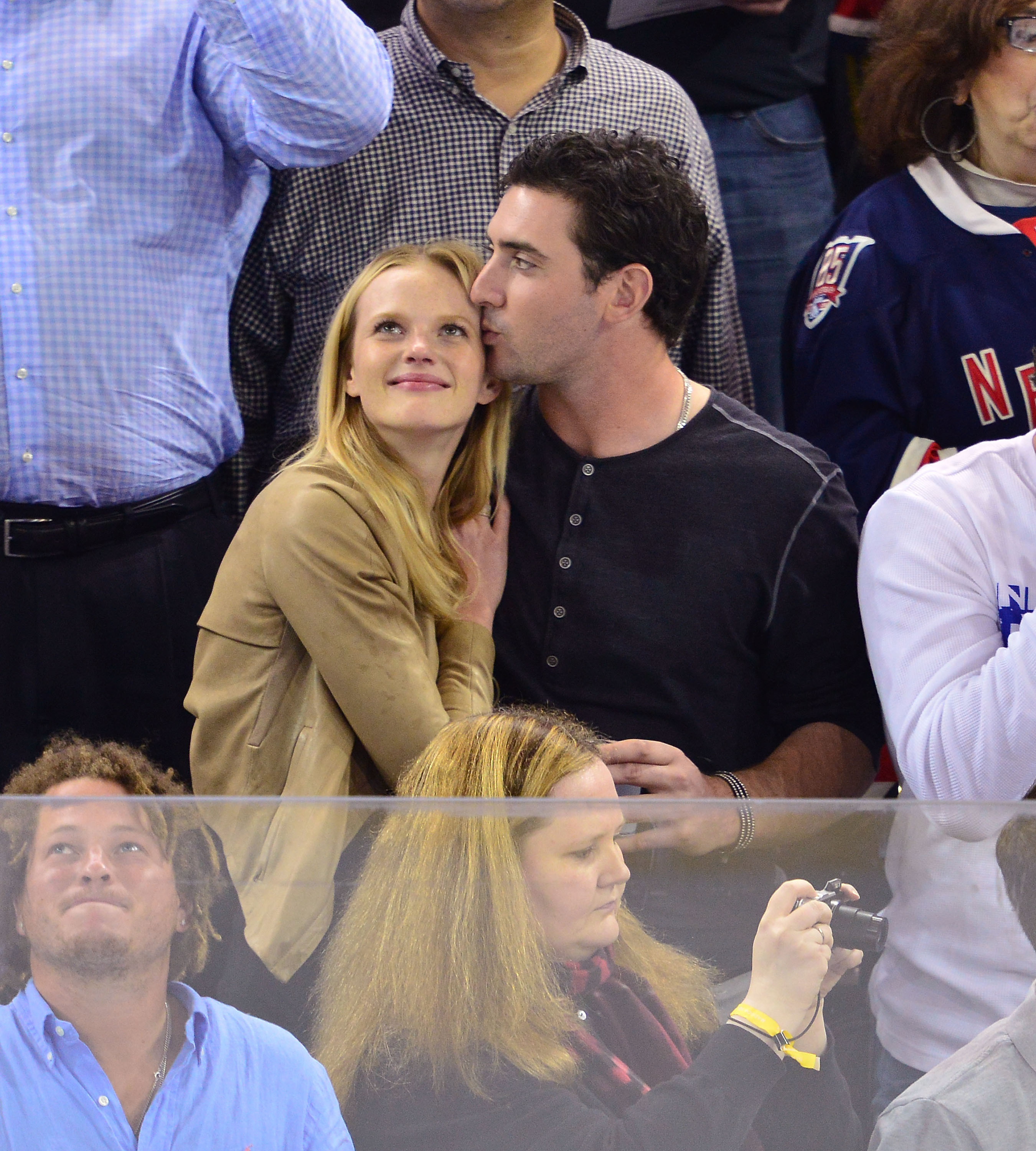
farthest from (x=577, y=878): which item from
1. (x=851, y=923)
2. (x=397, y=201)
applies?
(x=397, y=201)

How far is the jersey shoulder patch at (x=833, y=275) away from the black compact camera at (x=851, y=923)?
1.13 meters

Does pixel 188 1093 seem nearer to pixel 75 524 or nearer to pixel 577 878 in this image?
pixel 577 878

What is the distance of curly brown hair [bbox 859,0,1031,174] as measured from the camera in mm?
1971

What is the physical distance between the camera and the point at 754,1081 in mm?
1060

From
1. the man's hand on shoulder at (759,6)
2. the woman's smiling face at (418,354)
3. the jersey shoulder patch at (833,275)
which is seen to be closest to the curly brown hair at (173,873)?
the woman's smiling face at (418,354)

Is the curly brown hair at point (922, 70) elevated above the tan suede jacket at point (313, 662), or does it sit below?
above

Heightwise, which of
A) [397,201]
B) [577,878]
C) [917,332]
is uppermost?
[397,201]

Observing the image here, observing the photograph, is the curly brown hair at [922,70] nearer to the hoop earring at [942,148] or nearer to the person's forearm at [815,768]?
the hoop earring at [942,148]

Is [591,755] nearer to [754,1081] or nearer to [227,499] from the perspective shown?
[754,1081]

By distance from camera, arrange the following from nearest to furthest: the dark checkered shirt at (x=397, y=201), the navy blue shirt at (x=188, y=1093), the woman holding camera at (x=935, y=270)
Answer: the navy blue shirt at (x=188, y=1093) → the woman holding camera at (x=935, y=270) → the dark checkered shirt at (x=397, y=201)

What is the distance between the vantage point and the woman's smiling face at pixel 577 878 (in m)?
1.09

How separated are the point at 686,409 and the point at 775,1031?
1.01 meters

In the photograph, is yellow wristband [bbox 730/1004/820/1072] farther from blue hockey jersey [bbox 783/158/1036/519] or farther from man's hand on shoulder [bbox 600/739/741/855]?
blue hockey jersey [bbox 783/158/1036/519]

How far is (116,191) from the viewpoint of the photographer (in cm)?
189
